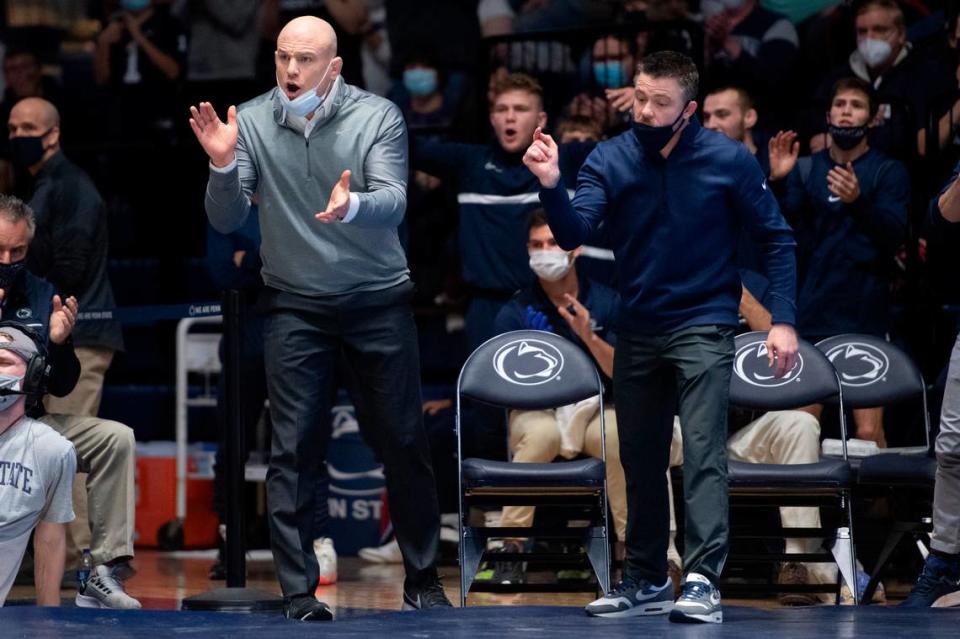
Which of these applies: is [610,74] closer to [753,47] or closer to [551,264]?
[753,47]

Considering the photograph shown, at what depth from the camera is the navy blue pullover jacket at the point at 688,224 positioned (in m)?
5.43

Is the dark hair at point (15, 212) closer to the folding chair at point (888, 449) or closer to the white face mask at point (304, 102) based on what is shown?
the white face mask at point (304, 102)

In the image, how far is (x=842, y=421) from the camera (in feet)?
20.9

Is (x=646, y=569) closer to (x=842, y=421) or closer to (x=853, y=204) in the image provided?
(x=842, y=421)

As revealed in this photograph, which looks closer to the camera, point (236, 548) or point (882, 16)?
point (236, 548)

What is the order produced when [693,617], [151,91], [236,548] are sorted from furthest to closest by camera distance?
[151,91]
[236,548]
[693,617]

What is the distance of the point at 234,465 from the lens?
5891 mm

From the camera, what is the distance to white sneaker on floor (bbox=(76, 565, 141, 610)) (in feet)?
20.4

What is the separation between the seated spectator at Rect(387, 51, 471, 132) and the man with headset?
302 centimetres

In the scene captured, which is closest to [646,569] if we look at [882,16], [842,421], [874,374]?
[842,421]

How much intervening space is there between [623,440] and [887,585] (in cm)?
208

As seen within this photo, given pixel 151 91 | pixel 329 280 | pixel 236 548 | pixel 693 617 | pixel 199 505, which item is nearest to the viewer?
pixel 693 617

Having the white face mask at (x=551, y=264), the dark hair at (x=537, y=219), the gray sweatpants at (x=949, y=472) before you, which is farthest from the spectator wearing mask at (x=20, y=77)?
the gray sweatpants at (x=949, y=472)

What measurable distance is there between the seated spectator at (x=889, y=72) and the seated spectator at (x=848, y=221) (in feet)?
1.29
